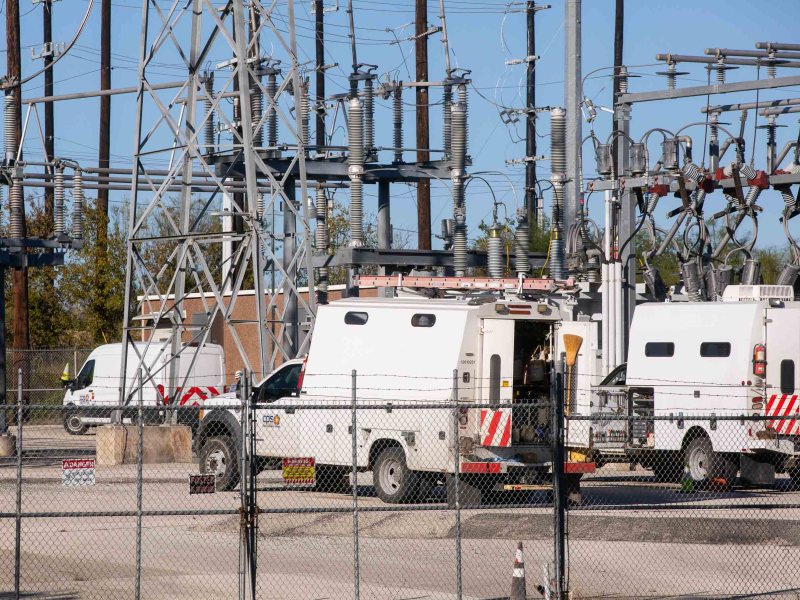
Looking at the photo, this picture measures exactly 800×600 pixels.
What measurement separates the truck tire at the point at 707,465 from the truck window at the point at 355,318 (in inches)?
238

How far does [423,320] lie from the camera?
61.2 ft

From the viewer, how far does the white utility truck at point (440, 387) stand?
1820cm

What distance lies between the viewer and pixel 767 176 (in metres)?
25.0

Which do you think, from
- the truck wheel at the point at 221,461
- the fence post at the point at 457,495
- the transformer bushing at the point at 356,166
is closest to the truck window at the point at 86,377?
the transformer bushing at the point at 356,166

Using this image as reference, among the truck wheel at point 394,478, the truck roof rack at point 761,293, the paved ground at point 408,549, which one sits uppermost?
the truck roof rack at point 761,293

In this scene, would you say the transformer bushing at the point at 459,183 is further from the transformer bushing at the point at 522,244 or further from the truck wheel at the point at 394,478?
the truck wheel at the point at 394,478

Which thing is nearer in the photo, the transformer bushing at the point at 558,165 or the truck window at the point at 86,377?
the transformer bushing at the point at 558,165

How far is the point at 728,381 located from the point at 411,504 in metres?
5.80

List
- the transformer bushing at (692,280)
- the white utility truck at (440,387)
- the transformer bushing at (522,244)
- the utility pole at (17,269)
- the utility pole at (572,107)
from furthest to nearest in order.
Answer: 1. the utility pole at (17,269)
2. the transformer bushing at (522,244)
3. the utility pole at (572,107)
4. the transformer bushing at (692,280)
5. the white utility truck at (440,387)

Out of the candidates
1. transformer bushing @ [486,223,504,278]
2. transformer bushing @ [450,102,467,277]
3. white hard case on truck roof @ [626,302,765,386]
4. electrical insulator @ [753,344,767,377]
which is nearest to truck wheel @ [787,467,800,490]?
electrical insulator @ [753,344,767,377]

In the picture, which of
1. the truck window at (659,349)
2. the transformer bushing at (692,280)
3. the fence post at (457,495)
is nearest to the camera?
the fence post at (457,495)

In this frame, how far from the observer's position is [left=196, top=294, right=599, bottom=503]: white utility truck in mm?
18203

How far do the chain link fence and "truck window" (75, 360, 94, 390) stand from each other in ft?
44.6

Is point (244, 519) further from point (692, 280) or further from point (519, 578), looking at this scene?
point (692, 280)
